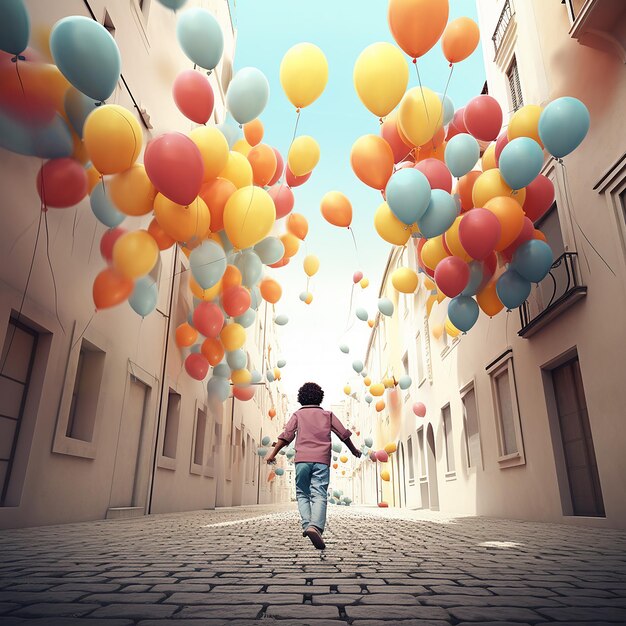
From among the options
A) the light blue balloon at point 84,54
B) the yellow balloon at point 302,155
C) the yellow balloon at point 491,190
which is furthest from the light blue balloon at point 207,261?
the yellow balloon at point 491,190

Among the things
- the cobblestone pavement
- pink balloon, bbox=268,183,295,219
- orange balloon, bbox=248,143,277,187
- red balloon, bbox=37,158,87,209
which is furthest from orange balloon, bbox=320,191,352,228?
the cobblestone pavement

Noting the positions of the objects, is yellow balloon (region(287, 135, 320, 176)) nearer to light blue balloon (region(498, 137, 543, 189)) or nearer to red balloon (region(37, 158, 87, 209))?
light blue balloon (region(498, 137, 543, 189))

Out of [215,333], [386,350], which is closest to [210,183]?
[215,333]

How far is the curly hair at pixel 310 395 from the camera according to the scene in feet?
18.2

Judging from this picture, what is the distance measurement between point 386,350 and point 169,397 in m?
16.8

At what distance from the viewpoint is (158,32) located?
9.35 metres

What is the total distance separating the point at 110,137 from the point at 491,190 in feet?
13.9

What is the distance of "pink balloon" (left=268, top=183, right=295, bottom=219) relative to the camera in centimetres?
773

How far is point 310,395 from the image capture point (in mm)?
5570

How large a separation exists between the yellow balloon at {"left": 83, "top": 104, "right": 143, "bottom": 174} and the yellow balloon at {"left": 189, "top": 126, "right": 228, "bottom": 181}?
104 centimetres

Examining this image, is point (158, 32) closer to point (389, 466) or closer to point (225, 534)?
point (225, 534)

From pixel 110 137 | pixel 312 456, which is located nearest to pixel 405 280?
pixel 312 456

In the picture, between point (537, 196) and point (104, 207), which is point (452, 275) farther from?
point (104, 207)

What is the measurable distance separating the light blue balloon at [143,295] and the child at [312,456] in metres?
2.52
